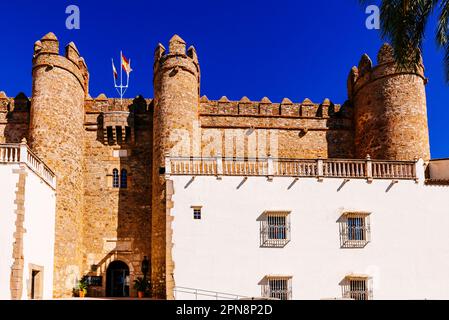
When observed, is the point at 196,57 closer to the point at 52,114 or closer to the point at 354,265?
the point at 52,114

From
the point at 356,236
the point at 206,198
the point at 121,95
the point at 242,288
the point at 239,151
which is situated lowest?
the point at 242,288

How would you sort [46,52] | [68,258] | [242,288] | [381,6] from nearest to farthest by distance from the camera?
[381,6] < [242,288] < [68,258] < [46,52]

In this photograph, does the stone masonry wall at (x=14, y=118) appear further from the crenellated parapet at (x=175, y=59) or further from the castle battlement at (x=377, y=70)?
the castle battlement at (x=377, y=70)

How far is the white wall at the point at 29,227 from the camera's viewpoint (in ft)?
60.3

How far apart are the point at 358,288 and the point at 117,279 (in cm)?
1161

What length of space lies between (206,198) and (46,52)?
A: 1121cm

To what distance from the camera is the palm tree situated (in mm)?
9211

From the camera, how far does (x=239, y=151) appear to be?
26422mm

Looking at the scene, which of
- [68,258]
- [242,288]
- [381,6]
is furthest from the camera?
[68,258]

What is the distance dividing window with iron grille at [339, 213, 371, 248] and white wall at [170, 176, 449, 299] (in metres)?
0.21

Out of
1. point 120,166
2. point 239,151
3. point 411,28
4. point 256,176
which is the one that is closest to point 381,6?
point 411,28

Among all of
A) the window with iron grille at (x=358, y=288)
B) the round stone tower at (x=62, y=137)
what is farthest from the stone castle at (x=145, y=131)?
the window with iron grille at (x=358, y=288)

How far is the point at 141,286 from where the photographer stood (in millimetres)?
23844

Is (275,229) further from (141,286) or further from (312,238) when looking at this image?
(141,286)
